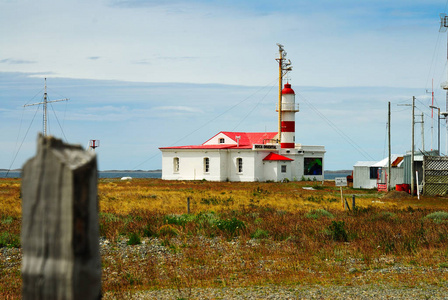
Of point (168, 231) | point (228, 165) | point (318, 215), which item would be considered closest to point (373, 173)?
point (228, 165)

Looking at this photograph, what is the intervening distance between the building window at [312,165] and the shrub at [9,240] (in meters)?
43.5

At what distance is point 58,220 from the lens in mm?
1549

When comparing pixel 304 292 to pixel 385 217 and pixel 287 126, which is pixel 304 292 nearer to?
pixel 385 217

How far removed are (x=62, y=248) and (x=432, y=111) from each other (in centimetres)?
4411

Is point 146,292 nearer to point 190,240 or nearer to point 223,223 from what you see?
point 190,240

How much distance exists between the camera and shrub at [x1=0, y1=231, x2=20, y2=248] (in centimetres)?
1155

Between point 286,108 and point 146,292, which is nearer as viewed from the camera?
point 146,292

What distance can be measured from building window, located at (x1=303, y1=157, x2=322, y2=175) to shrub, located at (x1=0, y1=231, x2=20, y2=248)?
43549 mm

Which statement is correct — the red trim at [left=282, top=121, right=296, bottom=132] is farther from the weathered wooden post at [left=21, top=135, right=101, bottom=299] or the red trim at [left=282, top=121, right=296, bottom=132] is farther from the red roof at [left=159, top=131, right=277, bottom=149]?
the weathered wooden post at [left=21, top=135, right=101, bottom=299]

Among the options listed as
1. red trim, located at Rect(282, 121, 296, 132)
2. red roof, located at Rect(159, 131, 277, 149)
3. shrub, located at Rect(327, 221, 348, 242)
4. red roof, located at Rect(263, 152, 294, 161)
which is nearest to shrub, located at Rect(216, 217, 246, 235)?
shrub, located at Rect(327, 221, 348, 242)

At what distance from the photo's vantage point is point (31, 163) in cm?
161

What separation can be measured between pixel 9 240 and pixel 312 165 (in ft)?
148

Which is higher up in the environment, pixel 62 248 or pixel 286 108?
pixel 286 108

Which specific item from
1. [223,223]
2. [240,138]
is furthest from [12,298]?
[240,138]
